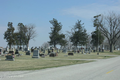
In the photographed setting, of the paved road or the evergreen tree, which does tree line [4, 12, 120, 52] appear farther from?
the paved road

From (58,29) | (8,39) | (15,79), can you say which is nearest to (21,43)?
(8,39)

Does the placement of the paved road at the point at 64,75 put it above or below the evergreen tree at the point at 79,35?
below

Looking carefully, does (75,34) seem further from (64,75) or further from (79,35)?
(64,75)

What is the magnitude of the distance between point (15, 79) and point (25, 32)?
6992cm

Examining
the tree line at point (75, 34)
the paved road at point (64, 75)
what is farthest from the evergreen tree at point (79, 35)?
the paved road at point (64, 75)

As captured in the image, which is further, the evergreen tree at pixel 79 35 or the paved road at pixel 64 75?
the evergreen tree at pixel 79 35

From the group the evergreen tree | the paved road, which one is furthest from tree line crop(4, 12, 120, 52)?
the paved road

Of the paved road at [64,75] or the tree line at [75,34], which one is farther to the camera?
the tree line at [75,34]

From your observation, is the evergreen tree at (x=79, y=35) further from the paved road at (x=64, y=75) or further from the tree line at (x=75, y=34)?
the paved road at (x=64, y=75)

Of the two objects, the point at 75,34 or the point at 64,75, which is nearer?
the point at 64,75

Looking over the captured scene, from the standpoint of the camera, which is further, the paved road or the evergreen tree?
the evergreen tree

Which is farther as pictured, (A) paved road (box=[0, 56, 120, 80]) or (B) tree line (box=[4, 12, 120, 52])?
(B) tree line (box=[4, 12, 120, 52])

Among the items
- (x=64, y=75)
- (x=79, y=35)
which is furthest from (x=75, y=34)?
(x=64, y=75)

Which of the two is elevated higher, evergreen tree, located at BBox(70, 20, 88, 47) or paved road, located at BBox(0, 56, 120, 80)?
evergreen tree, located at BBox(70, 20, 88, 47)
